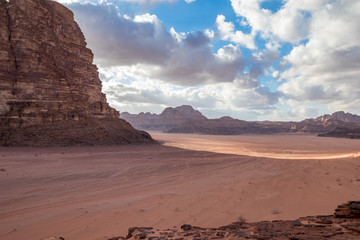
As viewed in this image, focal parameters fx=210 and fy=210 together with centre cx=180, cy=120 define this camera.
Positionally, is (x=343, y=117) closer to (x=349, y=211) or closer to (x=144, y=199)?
(x=349, y=211)

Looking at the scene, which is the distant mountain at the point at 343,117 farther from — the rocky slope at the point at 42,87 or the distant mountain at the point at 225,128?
the rocky slope at the point at 42,87

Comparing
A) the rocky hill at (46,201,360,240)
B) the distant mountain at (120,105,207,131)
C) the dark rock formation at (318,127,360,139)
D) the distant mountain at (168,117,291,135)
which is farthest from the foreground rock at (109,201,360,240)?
the distant mountain at (120,105,207,131)

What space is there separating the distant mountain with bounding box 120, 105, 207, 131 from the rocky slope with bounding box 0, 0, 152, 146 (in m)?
114

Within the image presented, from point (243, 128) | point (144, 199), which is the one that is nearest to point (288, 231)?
point (144, 199)

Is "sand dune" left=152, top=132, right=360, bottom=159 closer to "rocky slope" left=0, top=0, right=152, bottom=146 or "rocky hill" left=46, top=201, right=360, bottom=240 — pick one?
"rocky slope" left=0, top=0, right=152, bottom=146

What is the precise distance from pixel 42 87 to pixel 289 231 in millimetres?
26766

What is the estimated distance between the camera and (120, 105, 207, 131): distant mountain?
152 meters

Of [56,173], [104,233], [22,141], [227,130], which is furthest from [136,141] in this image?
[227,130]

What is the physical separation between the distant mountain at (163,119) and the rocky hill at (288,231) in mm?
138625

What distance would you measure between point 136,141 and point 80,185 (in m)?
21.4

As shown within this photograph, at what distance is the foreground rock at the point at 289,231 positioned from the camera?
3.25 metres

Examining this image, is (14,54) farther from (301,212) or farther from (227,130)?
(227,130)

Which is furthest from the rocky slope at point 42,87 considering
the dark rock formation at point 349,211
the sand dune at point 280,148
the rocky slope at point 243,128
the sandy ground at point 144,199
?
the rocky slope at point 243,128

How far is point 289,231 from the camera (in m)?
3.54
